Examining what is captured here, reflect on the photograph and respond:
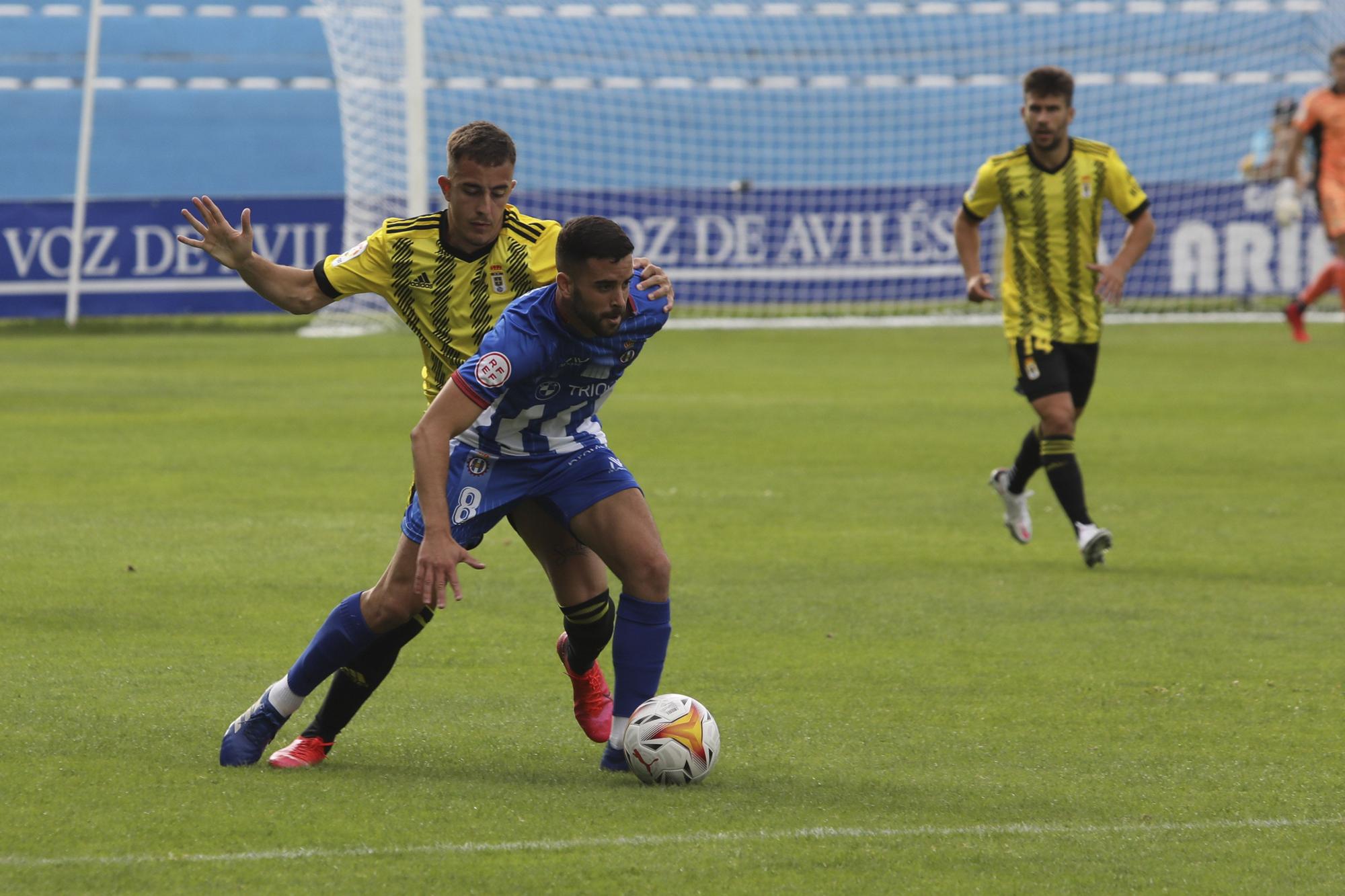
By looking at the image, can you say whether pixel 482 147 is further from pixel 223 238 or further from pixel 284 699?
pixel 284 699

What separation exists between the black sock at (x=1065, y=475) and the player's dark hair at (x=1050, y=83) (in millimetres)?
1562

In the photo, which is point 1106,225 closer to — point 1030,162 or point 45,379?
point 45,379

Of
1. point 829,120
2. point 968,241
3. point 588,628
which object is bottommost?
point 588,628

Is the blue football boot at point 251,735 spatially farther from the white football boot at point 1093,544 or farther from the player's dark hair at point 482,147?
the white football boot at point 1093,544

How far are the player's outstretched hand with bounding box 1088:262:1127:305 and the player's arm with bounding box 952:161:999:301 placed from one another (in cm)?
52

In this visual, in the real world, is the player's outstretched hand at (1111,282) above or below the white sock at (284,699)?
above

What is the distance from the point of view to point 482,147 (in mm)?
4844

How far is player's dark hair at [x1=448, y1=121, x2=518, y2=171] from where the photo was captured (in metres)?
4.85

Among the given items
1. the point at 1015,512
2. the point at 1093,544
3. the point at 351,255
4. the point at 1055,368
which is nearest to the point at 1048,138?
the point at 1055,368

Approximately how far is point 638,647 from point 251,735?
40.5 inches

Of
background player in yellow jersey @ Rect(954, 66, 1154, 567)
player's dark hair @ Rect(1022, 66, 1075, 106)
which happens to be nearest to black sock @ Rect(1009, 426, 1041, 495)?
background player in yellow jersey @ Rect(954, 66, 1154, 567)

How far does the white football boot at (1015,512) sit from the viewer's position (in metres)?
8.72

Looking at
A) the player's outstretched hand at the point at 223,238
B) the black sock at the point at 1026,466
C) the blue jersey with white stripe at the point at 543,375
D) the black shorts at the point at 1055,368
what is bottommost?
the black sock at the point at 1026,466

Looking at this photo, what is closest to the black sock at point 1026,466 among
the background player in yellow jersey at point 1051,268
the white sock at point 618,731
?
the background player in yellow jersey at point 1051,268
